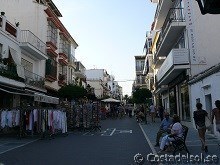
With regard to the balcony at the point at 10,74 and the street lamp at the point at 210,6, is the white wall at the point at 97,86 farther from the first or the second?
the street lamp at the point at 210,6

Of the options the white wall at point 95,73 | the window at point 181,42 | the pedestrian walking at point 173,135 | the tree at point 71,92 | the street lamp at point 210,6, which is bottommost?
the pedestrian walking at point 173,135

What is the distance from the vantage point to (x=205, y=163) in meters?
9.03

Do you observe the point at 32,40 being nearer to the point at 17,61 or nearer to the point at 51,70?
the point at 17,61

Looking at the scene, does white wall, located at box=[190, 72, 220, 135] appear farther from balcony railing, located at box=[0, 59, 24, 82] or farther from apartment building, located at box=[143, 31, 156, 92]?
Result: apartment building, located at box=[143, 31, 156, 92]

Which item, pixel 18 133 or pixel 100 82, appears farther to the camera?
pixel 100 82

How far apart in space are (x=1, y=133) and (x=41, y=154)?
8232 mm

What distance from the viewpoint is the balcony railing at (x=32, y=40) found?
26.7 metres

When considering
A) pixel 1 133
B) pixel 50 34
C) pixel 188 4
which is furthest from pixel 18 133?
pixel 50 34

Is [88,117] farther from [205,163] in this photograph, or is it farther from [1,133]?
[205,163]

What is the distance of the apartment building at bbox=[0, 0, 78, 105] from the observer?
26.7 m

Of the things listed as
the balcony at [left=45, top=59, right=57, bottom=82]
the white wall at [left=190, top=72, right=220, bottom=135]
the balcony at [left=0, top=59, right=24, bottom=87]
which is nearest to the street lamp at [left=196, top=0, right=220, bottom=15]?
the white wall at [left=190, top=72, right=220, bottom=135]

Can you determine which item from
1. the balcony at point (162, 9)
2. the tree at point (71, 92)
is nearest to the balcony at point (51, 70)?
the tree at point (71, 92)

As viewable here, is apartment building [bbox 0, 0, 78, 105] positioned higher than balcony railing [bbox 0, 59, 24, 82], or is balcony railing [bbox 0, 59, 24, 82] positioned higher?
apartment building [bbox 0, 0, 78, 105]

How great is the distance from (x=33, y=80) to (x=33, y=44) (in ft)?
10.4
